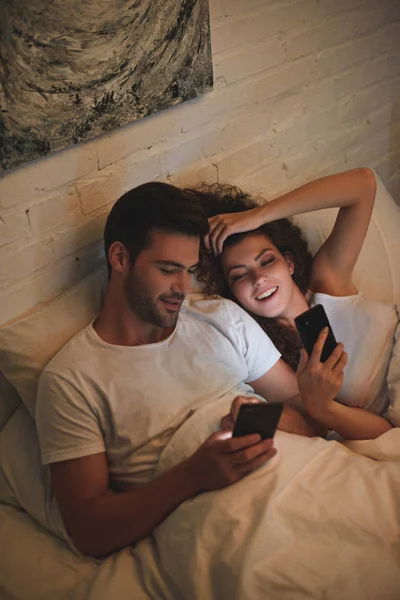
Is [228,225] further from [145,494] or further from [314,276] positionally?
[145,494]

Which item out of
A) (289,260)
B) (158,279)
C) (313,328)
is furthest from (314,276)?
(158,279)

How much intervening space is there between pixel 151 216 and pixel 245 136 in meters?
0.66

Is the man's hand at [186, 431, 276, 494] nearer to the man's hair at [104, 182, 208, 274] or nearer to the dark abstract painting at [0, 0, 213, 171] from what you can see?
the man's hair at [104, 182, 208, 274]

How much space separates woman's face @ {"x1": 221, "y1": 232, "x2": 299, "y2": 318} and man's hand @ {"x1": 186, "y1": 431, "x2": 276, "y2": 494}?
0.47m

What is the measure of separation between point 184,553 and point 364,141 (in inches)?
68.0

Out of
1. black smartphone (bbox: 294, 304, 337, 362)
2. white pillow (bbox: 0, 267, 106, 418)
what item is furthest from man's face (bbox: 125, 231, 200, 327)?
black smartphone (bbox: 294, 304, 337, 362)

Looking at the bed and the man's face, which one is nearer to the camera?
the bed

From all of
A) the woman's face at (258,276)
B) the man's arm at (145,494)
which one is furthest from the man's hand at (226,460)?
the woman's face at (258,276)

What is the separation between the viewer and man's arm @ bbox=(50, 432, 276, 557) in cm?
122

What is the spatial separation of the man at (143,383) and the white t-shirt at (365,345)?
193 millimetres

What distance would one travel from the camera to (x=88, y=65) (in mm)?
1394

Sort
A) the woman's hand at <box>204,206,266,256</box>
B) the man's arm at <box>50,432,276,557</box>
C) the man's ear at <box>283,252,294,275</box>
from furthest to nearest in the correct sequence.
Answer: the man's ear at <box>283,252,294,275</box>, the woman's hand at <box>204,206,266,256</box>, the man's arm at <box>50,432,276,557</box>

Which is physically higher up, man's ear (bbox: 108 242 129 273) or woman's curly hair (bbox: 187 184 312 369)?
man's ear (bbox: 108 242 129 273)

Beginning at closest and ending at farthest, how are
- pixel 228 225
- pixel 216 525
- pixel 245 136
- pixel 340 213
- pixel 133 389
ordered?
pixel 216 525, pixel 133 389, pixel 228 225, pixel 340 213, pixel 245 136
